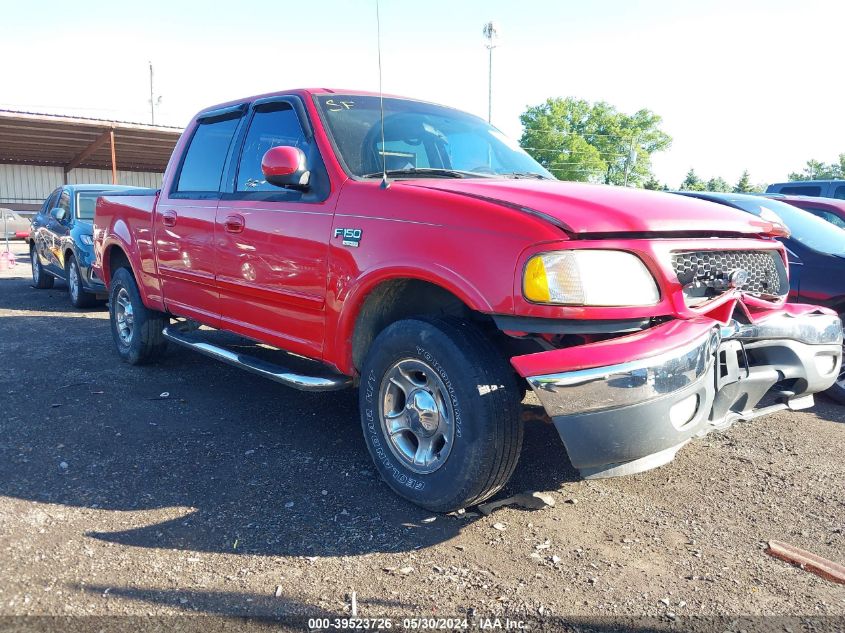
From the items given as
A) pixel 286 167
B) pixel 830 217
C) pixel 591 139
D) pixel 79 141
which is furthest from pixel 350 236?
pixel 591 139

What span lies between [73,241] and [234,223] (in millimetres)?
5964

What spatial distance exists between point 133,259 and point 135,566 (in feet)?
11.2

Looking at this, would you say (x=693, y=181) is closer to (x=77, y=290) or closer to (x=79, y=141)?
(x=79, y=141)

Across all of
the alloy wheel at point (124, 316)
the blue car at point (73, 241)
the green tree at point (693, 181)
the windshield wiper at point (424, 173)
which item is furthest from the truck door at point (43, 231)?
the green tree at point (693, 181)

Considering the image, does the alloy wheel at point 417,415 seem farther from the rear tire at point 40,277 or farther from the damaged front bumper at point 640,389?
the rear tire at point 40,277

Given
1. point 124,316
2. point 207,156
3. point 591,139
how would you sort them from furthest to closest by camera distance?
1. point 591,139
2. point 124,316
3. point 207,156

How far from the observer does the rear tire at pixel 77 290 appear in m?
8.86

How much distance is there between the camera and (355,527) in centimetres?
295

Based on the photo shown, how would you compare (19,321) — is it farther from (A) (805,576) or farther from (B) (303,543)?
(A) (805,576)

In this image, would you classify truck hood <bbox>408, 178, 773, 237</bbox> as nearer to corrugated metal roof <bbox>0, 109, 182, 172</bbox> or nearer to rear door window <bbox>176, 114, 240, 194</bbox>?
rear door window <bbox>176, 114, 240, 194</bbox>

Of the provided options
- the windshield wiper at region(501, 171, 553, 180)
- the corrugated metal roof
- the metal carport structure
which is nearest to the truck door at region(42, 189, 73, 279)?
the windshield wiper at region(501, 171, 553, 180)

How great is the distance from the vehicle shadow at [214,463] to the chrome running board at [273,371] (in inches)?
18.2

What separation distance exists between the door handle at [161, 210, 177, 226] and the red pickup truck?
0.53 m

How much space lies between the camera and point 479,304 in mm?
2695
